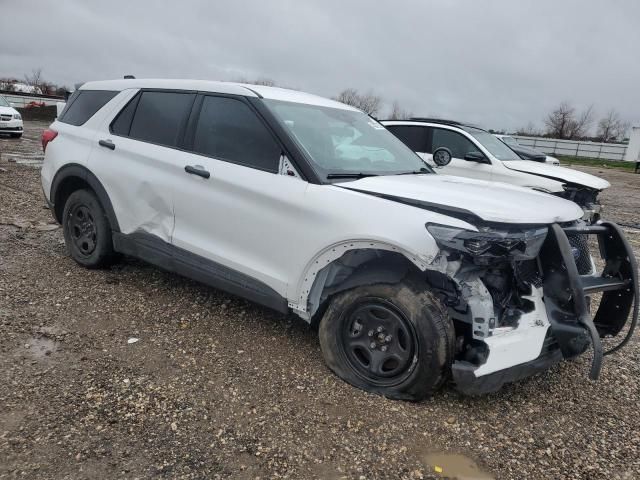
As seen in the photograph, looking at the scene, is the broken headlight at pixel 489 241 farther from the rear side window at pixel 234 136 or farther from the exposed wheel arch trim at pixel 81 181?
the exposed wheel arch trim at pixel 81 181

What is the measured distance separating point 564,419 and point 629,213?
10846 mm

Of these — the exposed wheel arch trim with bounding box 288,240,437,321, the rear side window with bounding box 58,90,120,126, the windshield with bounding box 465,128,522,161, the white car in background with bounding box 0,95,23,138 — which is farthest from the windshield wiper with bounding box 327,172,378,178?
the white car in background with bounding box 0,95,23,138

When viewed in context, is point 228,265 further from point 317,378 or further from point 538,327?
point 538,327

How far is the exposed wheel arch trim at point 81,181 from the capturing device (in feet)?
14.7

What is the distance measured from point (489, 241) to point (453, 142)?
6.23m

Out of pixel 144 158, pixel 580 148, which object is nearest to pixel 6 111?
pixel 144 158

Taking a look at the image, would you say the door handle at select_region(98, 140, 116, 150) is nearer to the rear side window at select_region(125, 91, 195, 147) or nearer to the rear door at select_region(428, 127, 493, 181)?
the rear side window at select_region(125, 91, 195, 147)

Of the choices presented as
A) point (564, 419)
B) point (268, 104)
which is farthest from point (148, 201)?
point (564, 419)

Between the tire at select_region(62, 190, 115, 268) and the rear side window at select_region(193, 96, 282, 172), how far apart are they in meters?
1.34

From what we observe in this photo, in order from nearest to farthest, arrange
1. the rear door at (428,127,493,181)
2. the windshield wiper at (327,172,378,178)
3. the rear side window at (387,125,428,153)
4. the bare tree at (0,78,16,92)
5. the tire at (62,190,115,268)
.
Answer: the windshield wiper at (327,172,378,178) < the tire at (62,190,115,268) < the rear door at (428,127,493,181) < the rear side window at (387,125,428,153) < the bare tree at (0,78,16,92)

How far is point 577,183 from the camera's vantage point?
7.55 metres

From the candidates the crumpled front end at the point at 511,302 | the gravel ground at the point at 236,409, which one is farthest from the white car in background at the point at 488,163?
the crumpled front end at the point at 511,302

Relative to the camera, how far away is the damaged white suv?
289 cm

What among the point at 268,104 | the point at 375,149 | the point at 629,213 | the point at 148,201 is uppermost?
the point at 268,104
